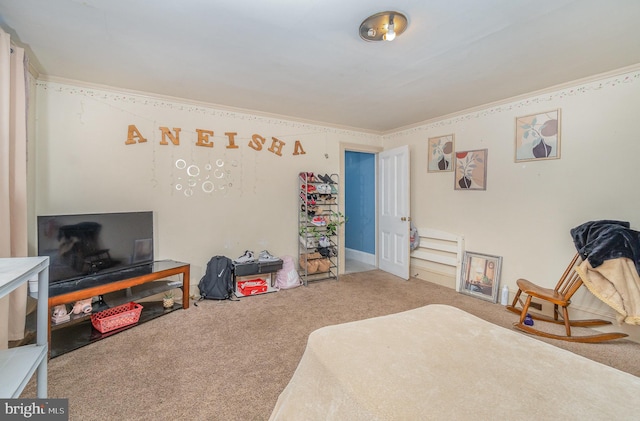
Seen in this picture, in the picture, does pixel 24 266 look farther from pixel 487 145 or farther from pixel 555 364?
pixel 487 145

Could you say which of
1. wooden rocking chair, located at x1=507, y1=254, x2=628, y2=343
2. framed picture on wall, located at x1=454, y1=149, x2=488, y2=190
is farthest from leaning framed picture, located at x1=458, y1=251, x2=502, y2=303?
framed picture on wall, located at x1=454, y1=149, x2=488, y2=190

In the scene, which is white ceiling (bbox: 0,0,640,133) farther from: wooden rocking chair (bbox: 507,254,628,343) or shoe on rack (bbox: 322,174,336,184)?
wooden rocking chair (bbox: 507,254,628,343)

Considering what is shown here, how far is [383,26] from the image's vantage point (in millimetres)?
1838

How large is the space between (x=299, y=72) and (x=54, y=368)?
2.98m

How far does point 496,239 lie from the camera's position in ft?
11.2

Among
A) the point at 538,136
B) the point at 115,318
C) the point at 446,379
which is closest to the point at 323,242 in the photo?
the point at 115,318

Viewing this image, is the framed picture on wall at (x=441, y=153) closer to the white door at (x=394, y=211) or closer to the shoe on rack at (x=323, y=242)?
the white door at (x=394, y=211)

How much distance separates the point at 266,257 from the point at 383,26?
285 centimetres

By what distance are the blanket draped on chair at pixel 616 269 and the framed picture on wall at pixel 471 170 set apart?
133 cm

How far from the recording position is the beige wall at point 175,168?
2.73 metres

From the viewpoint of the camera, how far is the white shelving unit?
1.00 meters

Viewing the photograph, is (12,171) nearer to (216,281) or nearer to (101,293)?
(101,293)

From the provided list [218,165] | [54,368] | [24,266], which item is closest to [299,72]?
[218,165]

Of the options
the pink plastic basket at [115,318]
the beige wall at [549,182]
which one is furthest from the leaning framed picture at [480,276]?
the pink plastic basket at [115,318]
